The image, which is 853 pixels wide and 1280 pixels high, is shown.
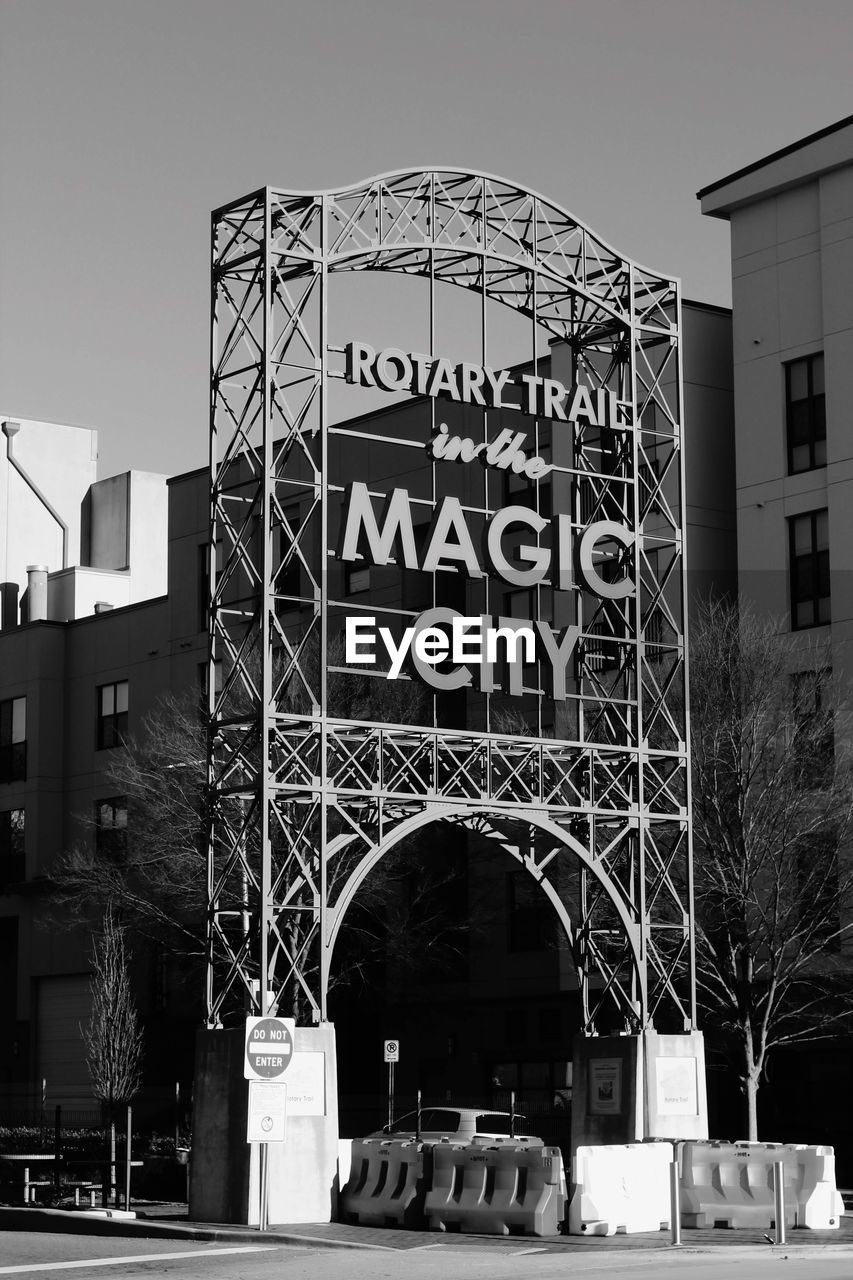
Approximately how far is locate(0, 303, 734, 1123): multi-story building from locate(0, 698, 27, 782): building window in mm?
70

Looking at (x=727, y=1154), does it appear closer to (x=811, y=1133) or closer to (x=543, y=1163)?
→ (x=543, y=1163)

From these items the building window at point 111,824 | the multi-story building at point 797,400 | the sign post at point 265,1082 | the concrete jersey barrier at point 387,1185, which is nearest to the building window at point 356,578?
the building window at point 111,824

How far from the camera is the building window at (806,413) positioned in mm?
43719

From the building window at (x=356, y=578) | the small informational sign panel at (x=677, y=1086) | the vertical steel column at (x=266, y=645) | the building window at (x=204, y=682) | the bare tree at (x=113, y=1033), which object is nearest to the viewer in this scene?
the vertical steel column at (x=266, y=645)

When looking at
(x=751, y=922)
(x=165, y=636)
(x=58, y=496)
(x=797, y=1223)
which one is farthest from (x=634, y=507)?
(x=58, y=496)

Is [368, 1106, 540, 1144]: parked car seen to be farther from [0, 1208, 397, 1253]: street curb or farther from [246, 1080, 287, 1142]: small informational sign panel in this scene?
[246, 1080, 287, 1142]: small informational sign panel

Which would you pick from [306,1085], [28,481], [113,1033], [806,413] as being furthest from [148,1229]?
[28,481]

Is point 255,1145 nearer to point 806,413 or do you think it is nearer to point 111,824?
point 806,413

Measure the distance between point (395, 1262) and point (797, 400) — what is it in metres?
27.6

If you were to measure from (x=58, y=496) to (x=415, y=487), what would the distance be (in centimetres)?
2786

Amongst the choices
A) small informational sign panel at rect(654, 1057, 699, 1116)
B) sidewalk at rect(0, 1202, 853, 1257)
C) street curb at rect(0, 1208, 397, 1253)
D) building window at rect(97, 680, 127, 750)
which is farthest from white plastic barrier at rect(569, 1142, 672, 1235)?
building window at rect(97, 680, 127, 750)

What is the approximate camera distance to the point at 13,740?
5988 centimetres

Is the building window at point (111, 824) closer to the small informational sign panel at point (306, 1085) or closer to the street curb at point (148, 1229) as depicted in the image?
the street curb at point (148, 1229)

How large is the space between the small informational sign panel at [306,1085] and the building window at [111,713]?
31.8 meters
